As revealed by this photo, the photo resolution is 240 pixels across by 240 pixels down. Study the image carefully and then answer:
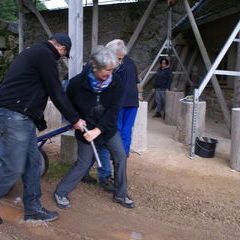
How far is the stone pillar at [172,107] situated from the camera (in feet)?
29.8

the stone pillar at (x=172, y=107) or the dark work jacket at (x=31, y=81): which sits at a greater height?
the dark work jacket at (x=31, y=81)

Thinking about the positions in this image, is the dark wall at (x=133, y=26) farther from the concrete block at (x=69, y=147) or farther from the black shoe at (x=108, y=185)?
the black shoe at (x=108, y=185)

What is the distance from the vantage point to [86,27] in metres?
13.0

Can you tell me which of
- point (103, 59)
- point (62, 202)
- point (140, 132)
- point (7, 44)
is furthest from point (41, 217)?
point (7, 44)

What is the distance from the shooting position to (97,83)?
3676 millimetres

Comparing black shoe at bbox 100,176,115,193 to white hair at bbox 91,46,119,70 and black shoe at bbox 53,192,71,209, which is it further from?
white hair at bbox 91,46,119,70

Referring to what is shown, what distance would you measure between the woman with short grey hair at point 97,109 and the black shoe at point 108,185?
1.46 feet

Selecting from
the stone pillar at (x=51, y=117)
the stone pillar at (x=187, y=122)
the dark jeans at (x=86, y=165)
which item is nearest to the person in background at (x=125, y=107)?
the dark jeans at (x=86, y=165)

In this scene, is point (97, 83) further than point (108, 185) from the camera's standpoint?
No

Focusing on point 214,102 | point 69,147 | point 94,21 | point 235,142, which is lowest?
point 69,147

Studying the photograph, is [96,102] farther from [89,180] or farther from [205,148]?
[205,148]

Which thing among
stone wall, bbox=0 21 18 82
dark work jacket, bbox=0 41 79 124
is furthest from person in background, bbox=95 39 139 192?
stone wall, bbox=0 21 18 82

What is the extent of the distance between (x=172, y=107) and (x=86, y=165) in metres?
5.64

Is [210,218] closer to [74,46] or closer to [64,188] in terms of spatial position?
[64,188]
